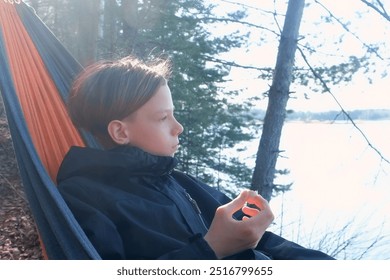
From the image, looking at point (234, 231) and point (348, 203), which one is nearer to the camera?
point (234, 231)

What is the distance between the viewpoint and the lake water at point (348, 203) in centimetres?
264

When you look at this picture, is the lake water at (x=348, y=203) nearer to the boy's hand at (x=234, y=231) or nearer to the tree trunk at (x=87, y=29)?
the boy's hand at (x=234, y=231)

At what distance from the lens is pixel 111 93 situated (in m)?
1.24

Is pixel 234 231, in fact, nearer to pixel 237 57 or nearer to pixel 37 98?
pixel 37 98

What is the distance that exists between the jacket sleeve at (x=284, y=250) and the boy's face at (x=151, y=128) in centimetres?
39

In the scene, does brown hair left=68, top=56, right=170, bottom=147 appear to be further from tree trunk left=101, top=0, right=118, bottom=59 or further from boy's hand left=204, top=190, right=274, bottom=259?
tree trunk left=101, top=0, right=118, bottom=59

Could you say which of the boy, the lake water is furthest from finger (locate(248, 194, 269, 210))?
the lake water

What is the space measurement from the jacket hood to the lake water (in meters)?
1.49

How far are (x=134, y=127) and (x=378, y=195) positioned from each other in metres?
2.21

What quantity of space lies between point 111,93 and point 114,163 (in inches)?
7.3

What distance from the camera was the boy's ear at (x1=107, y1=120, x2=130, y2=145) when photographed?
1251mm

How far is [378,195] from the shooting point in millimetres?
3016

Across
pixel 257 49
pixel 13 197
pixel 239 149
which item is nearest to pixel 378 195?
pixel 257 49

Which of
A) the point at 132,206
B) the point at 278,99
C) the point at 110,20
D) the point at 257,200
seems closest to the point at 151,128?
the point at 132,206
